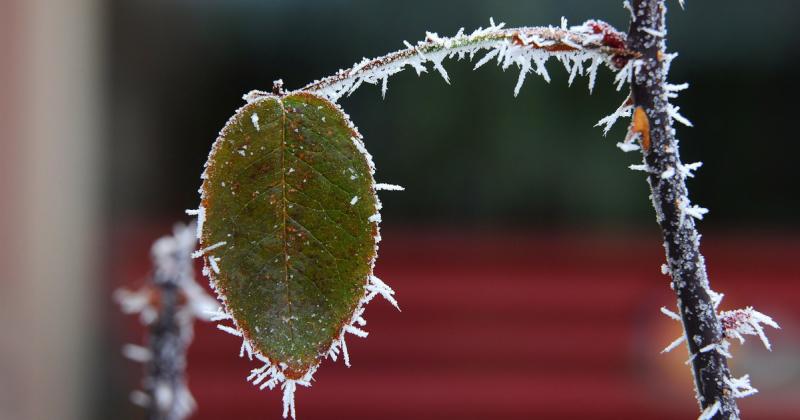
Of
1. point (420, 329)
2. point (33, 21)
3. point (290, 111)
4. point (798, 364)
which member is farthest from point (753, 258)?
point (290, 111)

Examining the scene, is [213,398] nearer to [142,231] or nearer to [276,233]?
[142,231]

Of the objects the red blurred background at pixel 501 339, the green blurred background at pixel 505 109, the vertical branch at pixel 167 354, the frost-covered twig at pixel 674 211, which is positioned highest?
the green blurred background at pixel 505 109

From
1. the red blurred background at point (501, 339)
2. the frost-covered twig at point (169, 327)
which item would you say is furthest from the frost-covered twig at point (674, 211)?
the red blurred background at point (501, 339)

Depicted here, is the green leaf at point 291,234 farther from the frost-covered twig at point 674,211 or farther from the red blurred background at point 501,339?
the red blurred background at point 501,339

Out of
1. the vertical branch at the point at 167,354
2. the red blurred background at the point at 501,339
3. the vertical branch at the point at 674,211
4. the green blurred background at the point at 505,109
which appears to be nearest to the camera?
the vertical branch at the point at 674,211

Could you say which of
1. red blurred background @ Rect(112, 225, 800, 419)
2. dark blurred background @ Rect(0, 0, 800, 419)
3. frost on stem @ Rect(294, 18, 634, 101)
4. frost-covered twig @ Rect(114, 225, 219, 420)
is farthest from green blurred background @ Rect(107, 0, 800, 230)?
frost on stem @ Rect(294, 18, 634, 101)

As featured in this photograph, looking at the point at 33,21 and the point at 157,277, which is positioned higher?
the point at 33,21
